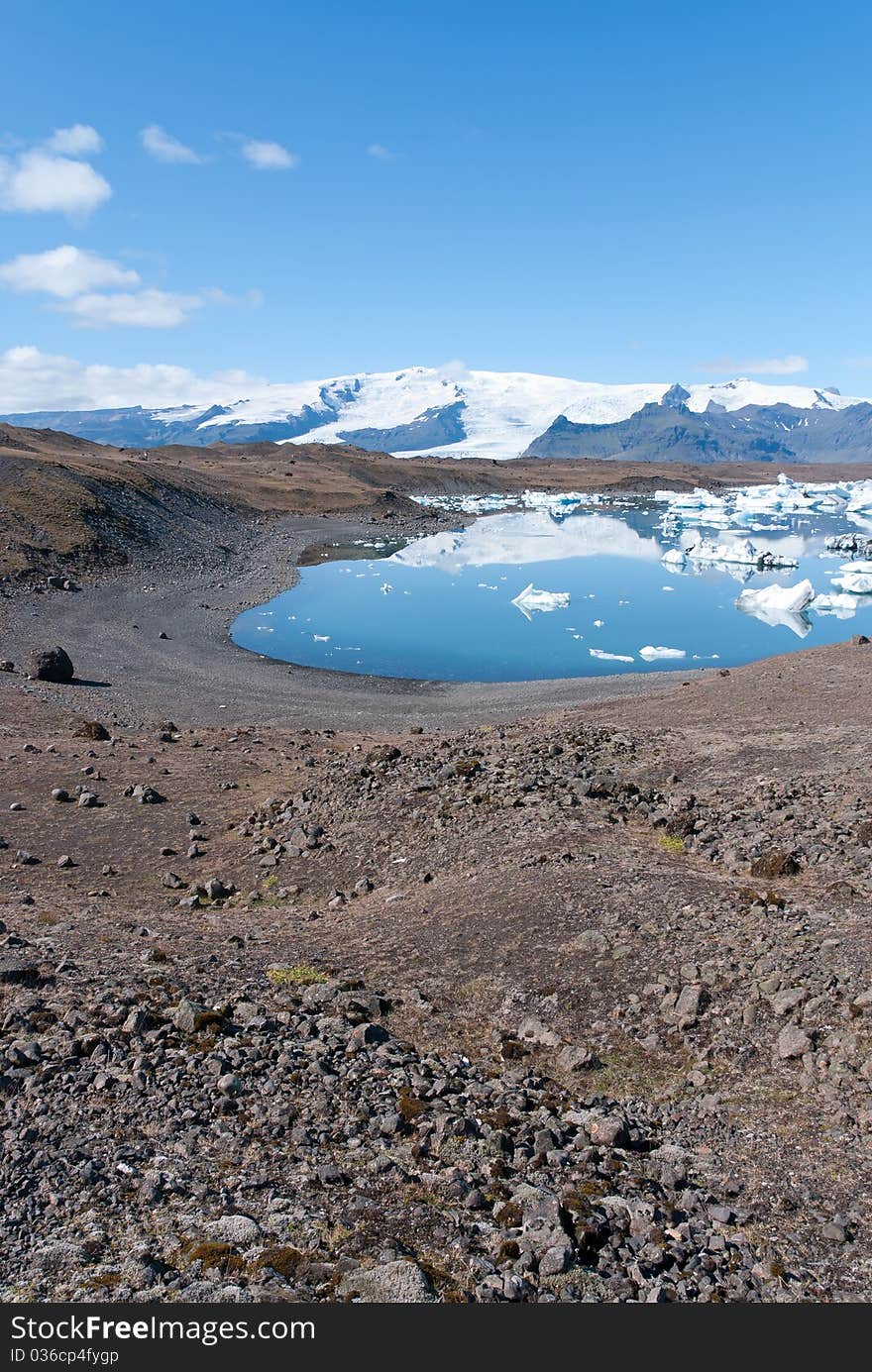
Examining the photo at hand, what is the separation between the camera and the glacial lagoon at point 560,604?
127 ft

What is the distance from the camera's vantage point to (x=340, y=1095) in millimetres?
7258

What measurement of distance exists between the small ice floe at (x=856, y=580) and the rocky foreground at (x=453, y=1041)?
41.5 metres

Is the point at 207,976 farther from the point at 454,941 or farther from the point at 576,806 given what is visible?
the point at 576,806

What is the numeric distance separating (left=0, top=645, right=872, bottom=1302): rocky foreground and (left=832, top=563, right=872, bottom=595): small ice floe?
41460 millimetres

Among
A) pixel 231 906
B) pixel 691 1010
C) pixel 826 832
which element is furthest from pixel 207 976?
pixel 826 832

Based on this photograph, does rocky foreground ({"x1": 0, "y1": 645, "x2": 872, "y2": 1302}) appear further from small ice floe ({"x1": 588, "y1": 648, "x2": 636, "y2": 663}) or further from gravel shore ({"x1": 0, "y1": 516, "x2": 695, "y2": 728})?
small ice floe ({"x1": 588, "y1": 648, "x2": 636, "y2": 663})

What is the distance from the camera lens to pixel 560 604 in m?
50.9

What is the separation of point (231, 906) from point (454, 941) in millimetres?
3962

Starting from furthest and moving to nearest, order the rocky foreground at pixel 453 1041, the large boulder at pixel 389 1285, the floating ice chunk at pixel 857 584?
1. the floating ice chunk at pixel 857 584
2. the rocky foreground at pixel 453 1041
3. the large boulder at pixel 389 1285

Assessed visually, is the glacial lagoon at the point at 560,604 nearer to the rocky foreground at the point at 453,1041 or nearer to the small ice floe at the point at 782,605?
the small ice floe at the point at 782,605

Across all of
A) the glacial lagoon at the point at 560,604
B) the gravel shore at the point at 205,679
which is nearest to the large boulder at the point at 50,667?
the gravel shore at the point at 205,679

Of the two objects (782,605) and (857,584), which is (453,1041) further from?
(857,584)

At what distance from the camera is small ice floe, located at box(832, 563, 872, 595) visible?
52938 millimetres

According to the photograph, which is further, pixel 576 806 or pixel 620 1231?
pixel 576 806
